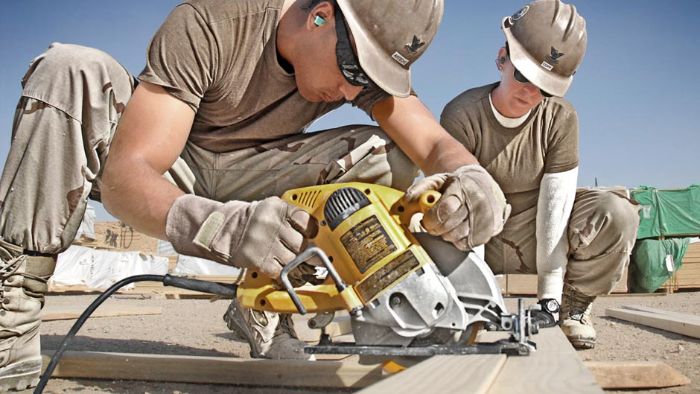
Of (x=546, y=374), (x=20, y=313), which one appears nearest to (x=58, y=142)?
(x=20, y=313)

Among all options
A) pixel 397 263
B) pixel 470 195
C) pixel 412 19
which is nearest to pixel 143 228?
pixel 397 263

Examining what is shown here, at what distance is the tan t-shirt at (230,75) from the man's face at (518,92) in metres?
1.19

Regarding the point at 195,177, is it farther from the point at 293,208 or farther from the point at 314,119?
the point at 293,208

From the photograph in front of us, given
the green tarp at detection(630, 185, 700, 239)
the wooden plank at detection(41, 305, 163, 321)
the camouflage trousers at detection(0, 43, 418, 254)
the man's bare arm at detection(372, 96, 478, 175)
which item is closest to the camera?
the camouflage trousers at detection(0, 43, 418, 254)

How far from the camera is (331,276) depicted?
68.4 inches

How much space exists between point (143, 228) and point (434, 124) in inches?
52.5

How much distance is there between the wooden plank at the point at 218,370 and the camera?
2184mm

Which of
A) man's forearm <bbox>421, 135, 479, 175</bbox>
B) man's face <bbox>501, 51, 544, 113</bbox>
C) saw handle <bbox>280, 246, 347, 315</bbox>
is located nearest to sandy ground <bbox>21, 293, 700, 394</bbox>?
saw handle <bbox>280, 246, 347, 315</bbox>

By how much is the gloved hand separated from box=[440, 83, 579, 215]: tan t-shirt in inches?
83.2

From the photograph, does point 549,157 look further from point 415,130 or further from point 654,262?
point 654,262

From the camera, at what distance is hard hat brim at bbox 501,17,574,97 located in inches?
132

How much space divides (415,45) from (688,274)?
31.7 feet

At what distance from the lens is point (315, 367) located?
221 centimetres

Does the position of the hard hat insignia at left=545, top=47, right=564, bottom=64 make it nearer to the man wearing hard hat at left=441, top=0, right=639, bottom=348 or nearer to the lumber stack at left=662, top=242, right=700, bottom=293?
the man wearing hard hat at left=441, top=0, right=639, bottom=348
